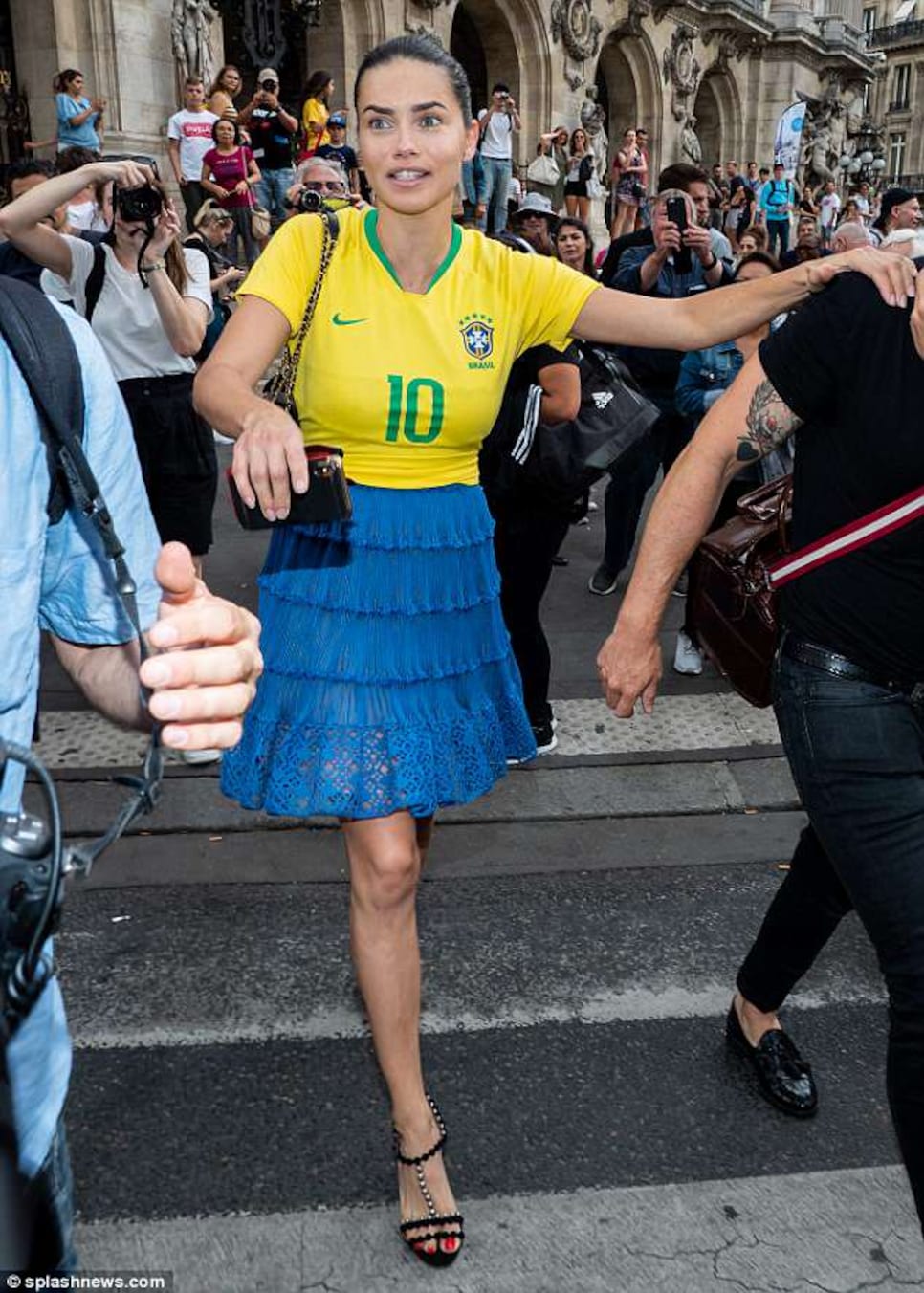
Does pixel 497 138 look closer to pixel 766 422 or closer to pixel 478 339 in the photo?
pixel 478 339

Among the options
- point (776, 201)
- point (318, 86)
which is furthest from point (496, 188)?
point (776, 201)

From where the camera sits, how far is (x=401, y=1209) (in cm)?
242

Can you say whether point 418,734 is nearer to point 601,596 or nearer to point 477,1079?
point 477,1079

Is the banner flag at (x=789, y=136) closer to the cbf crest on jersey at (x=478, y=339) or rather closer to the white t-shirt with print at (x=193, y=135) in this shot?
the white t-shirt with print at (x=193, y=135)

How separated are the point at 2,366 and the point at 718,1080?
2356 millimetres

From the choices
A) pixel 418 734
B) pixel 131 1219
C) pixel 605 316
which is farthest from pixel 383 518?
pixel 131 1219

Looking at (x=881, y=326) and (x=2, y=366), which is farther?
(x=881, y=326)

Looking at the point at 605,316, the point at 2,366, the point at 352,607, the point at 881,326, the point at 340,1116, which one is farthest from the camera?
the point at 340,1116

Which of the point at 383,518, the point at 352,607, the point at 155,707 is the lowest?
the point at 352,607

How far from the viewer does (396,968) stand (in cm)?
244

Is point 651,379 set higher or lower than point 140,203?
lower

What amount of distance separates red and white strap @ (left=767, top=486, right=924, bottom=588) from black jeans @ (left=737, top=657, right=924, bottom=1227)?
7.1 inches

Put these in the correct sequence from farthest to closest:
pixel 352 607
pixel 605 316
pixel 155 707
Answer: pixel 605 316, pixel 352 607, pixel 155 707

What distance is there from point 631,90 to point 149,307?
3060 cm
